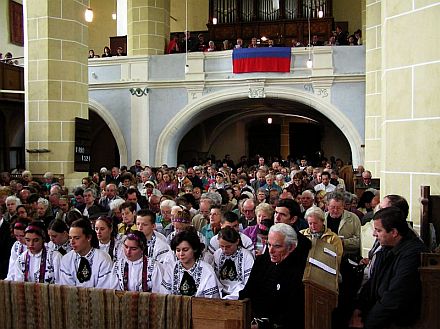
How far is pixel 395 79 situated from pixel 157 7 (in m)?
11.7

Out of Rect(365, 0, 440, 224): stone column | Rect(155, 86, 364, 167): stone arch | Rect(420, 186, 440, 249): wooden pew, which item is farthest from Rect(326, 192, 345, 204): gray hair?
Rect(155, 86, 364, 167): stone arch

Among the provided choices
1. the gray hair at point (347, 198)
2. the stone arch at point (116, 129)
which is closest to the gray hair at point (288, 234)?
the gray hair at point (347, 198)

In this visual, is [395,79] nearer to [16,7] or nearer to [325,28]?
[325,28]

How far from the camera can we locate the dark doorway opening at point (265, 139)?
2156cm

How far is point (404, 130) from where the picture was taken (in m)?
4.49

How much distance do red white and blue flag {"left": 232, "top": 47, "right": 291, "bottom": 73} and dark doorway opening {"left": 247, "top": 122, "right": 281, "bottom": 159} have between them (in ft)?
24.6

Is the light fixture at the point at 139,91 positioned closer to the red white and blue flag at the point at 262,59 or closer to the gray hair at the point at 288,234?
the red white and blue flag at the point at 262,59

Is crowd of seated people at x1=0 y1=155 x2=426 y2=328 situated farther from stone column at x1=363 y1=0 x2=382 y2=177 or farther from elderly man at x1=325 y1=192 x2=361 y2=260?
stone column at x1=363 y1=0 x2=382 y2=177

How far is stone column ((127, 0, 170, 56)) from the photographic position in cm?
1502

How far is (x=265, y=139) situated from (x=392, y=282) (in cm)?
1865

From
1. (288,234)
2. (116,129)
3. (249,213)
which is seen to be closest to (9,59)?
(116,129)

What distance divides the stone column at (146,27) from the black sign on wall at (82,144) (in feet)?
14.4

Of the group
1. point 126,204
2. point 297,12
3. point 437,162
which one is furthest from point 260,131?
point 437,162

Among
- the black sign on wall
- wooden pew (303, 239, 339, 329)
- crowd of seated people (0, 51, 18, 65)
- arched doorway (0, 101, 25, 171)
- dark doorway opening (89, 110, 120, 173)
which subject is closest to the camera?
wooden pew (303, 239, 339, 329)
